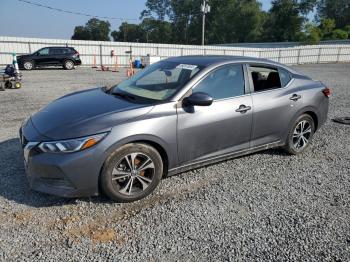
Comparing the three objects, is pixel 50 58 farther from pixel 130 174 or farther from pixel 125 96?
pixel 130 174

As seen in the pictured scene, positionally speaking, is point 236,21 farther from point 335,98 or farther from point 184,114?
point 184,114

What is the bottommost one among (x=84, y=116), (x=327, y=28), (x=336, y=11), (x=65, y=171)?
(x=65, y=171)

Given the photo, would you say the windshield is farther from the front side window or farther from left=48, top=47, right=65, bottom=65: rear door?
the front side window

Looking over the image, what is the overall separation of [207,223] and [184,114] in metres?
1.28

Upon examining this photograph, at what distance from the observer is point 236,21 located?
255ft

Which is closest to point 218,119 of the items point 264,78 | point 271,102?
point 271,102

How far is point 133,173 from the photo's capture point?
3395mm

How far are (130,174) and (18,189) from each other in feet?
4.67

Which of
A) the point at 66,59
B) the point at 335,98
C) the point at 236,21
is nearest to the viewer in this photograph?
the point at 335,98

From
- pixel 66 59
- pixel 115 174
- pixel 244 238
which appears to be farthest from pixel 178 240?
pixel 66 59

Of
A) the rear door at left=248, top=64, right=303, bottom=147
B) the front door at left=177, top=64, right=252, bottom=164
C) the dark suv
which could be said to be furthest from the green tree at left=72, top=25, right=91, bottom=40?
the front door at left=177, top=64, right=252, bottom=164

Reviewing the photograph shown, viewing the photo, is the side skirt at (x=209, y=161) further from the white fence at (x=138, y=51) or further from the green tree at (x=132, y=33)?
the green tree at (x=132, y=33)

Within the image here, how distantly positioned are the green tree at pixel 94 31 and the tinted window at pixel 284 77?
101702 mm

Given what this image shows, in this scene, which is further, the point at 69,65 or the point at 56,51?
the point at 69,65
